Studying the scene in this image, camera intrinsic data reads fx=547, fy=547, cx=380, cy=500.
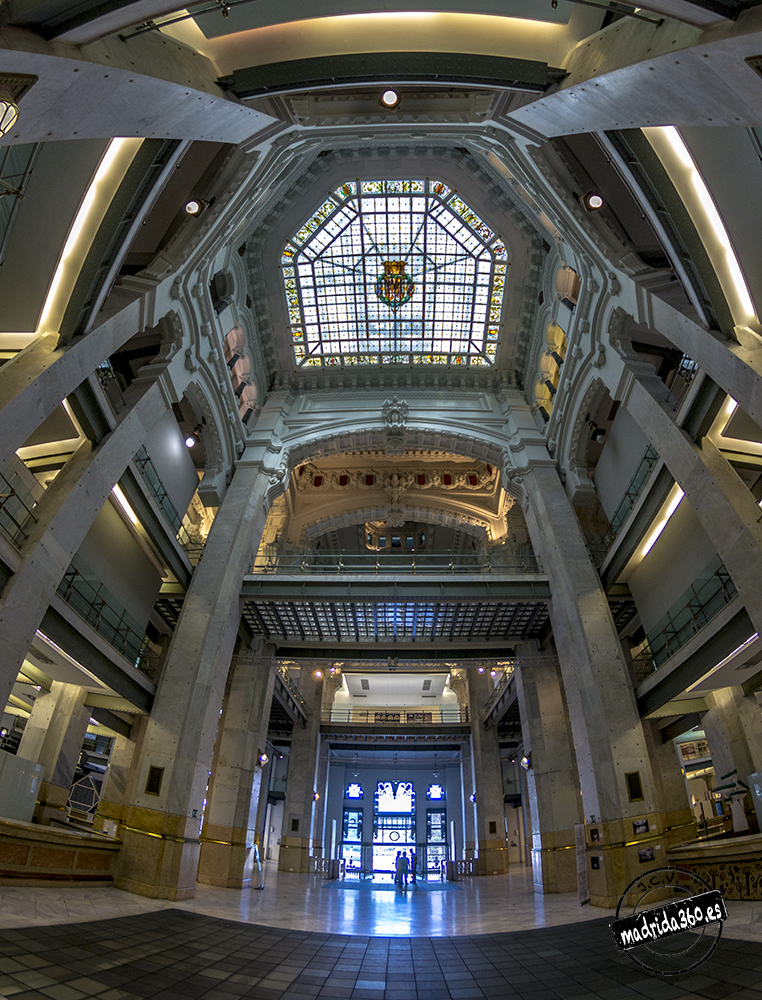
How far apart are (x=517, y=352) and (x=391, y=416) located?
5.59 metres

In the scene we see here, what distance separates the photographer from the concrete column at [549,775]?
1446 cm

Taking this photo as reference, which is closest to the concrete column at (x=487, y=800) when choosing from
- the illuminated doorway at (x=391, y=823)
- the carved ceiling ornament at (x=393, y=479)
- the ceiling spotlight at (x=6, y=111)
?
the carved ceiling ornament at (x=393, y=479)

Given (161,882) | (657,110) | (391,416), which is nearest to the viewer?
(657,110)

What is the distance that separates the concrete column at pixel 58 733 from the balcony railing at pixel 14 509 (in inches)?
262

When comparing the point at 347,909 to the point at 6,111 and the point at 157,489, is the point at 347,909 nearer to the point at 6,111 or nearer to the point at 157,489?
the point at 157,489

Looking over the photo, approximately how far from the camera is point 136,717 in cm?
1558

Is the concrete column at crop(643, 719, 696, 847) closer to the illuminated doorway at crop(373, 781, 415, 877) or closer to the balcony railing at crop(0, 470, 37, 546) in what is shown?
the balcony railing at crop(0, 470, 37, 546)

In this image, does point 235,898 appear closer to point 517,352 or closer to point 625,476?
point 625,476

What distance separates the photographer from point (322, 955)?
6.12 m

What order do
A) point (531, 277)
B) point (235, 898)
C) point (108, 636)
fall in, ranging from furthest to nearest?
point (531, 277) → point (108, 636) → point (235, 898)

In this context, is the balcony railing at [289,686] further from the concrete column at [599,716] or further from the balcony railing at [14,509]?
the balcony railing at [14,509]

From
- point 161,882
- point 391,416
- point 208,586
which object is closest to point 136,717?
point 208,586

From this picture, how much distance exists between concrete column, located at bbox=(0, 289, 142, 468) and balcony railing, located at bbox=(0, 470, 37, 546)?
2.90ft

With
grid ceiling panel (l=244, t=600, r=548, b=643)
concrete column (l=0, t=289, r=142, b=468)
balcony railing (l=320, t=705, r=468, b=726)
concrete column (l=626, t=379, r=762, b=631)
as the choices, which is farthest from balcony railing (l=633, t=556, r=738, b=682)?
balcony railing (l=320, t=705, r=468, b=726)
